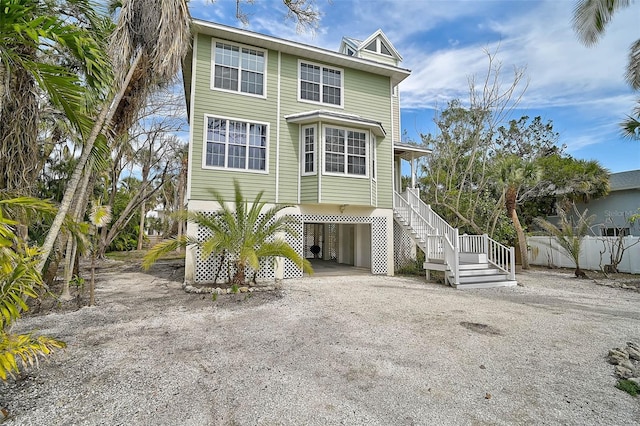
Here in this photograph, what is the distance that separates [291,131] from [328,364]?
28.1 feet

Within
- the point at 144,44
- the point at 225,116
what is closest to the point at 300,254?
the point at 225,116

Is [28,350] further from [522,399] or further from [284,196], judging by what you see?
[284,196]

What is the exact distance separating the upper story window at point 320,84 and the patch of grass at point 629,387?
34.4 ft

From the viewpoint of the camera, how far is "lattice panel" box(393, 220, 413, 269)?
13.1m

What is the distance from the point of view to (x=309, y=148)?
35.8 ft

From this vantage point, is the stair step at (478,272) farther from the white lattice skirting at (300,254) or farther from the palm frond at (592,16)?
the palm frond at (592,16)

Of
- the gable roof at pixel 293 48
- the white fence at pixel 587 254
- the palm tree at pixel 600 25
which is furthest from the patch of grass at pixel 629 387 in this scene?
the palm tree at pixel 600 25

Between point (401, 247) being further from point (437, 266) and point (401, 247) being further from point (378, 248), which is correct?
point (437, 266)

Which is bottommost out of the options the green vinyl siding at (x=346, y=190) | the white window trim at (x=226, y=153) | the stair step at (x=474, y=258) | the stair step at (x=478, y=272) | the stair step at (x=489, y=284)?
the stair step at (x=489, y=284)

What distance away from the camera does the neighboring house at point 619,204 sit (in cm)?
1752

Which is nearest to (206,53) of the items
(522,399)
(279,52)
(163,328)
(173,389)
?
(279,52)

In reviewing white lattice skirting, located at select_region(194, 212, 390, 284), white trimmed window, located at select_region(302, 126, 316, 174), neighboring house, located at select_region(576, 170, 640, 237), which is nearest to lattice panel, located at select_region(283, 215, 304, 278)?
white lattice skirting, located at select_region(194, 212, 390, 284)

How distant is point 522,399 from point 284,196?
8.66 m

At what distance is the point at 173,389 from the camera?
3.32 m
